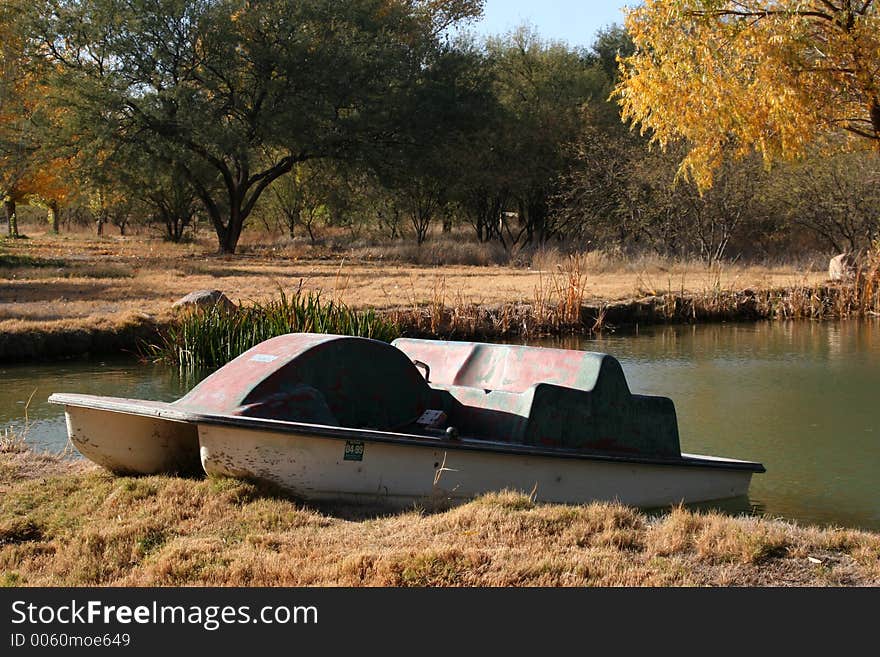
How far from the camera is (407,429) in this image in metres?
6.86

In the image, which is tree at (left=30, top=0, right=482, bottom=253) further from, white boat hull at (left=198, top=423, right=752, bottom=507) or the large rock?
white boat hull at (left=198, top=423, right=752, bottom=507)

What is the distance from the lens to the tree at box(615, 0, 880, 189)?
548 inches

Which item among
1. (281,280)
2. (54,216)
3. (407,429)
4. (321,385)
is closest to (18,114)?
(281,280)

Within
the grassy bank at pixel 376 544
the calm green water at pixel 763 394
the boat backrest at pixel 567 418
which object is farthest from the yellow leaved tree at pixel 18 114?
the grassy bank at pixel 376 544

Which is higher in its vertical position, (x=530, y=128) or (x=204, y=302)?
(x=530, y=128)

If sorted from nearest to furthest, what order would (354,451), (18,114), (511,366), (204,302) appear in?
(354,451) → (511,366) → (204,302) → (18,114)

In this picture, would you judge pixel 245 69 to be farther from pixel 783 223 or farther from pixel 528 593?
pixel 528 593

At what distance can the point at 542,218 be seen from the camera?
37.1 metres

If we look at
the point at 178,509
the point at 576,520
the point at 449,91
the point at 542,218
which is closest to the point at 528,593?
the point at 576,520

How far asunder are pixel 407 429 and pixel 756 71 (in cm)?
982

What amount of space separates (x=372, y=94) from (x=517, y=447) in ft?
86.7

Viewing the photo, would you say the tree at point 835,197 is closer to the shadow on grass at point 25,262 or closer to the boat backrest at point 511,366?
the shadow on grass at point 25,262

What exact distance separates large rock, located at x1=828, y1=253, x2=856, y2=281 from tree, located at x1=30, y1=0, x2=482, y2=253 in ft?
48.3

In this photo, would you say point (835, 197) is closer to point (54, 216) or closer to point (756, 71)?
point (756, 71)
